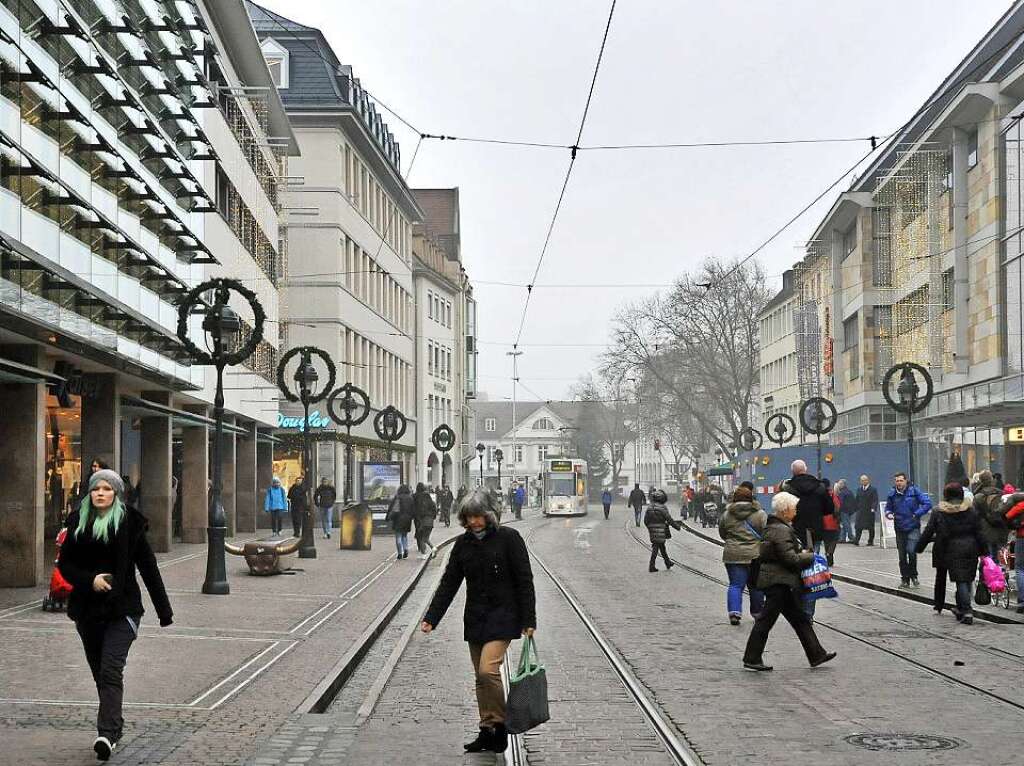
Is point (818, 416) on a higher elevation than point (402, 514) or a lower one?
higher

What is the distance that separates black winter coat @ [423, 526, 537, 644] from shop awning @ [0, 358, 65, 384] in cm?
1155

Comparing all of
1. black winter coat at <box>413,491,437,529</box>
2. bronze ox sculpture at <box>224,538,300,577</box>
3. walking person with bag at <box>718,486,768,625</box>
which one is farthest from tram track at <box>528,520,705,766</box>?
black winter coat at <box>413,491,437,529</box>

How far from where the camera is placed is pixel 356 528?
36.9 m

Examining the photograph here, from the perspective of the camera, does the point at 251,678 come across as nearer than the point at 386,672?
Yes

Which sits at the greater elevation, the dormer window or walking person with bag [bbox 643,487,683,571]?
the dormer window

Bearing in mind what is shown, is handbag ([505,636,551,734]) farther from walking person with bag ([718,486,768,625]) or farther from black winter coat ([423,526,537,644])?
walking person with bag ([718,486,768,625])

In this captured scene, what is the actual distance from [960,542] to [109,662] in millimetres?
12095

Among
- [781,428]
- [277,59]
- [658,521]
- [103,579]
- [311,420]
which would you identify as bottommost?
[658,521]

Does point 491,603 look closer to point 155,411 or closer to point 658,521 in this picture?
point 658,521

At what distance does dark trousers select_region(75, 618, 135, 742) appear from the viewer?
8.80 meters

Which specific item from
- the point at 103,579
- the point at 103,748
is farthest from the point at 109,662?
the point at 103,748

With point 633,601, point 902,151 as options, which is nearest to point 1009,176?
point 902,151

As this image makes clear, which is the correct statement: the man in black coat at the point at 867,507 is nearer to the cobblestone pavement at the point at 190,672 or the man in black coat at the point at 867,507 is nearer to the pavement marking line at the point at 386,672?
the cobblestone pavement at the point at 190,672

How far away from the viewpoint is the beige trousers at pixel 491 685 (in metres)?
9.47
